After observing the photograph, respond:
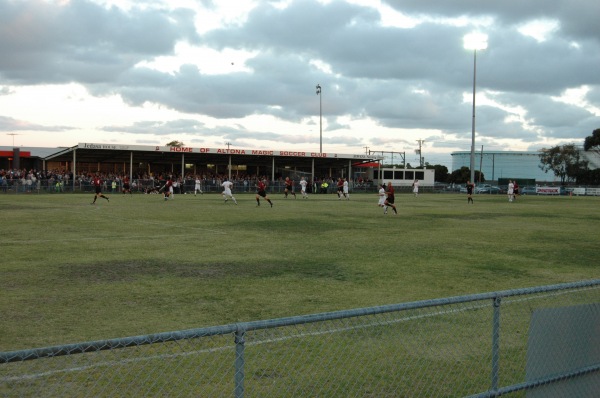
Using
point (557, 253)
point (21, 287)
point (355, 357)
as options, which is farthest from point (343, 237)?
point (355, 357)

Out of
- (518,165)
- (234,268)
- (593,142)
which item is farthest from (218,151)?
(518,165)

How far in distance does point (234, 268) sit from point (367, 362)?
6.82m

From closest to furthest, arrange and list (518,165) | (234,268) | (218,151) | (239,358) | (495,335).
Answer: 1. (239,358)
2. (495,335)
3. (234,268)
4. (218,151)
5. (518,165)

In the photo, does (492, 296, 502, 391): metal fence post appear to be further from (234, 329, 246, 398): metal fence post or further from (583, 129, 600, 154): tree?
→ (583, 129, 600, 154): tree

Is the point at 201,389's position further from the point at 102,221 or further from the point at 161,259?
the point at 102,221

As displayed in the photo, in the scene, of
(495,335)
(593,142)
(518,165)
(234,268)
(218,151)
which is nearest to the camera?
(495,335)

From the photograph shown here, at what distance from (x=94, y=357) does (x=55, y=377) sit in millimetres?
749

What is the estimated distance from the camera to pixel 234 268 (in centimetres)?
1341

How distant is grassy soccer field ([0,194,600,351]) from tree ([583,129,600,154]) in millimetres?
88257

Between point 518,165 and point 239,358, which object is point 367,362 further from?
point 518,165

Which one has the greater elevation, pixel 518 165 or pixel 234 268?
pixel 518 165

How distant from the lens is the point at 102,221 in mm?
24016

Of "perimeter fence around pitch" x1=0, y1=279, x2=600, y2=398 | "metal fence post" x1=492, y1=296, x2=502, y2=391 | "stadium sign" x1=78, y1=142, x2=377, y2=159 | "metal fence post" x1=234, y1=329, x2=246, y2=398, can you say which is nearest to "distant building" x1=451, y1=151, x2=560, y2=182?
"stadium sign" x1=78, y1=142, x2=377, y2=159

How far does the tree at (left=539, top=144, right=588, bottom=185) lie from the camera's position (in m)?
108
